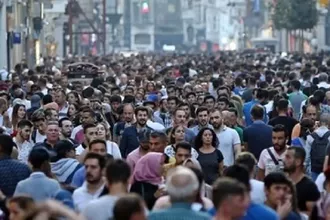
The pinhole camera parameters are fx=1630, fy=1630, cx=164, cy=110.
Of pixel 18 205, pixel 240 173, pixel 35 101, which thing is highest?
pixel 240 173

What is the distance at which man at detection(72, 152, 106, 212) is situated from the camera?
13227 mm

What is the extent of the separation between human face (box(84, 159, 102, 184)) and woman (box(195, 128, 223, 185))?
12.9 ft

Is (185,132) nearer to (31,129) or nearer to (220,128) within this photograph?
(220,128)

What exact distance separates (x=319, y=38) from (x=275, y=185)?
108 m

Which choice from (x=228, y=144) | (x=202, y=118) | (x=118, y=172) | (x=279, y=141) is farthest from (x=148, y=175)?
(x=202, y=118)

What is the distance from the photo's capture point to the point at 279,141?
57.1ft

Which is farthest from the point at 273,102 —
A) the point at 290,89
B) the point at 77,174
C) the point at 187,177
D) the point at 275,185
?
the point at 187,177

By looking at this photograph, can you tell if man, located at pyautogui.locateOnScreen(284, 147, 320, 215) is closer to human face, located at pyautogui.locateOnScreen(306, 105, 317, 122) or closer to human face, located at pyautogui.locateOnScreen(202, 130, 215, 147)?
human face, located at pyautogui.locateOnScreen(202, 130, 215, 147)

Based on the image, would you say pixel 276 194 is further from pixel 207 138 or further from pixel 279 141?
pixel 207 138

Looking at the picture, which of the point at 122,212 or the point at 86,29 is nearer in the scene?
the point at 122,212

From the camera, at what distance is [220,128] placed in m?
20.0

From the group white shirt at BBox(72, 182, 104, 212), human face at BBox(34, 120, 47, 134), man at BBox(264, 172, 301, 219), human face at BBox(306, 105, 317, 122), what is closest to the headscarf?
white shirt at BBox(72, 182, 104, 212)

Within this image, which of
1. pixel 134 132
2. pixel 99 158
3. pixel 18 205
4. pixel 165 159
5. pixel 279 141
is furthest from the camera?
pixel 134 132

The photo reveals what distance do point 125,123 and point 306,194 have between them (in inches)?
352
